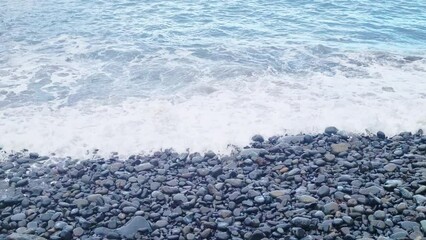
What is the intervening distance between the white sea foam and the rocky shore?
1.82 ft

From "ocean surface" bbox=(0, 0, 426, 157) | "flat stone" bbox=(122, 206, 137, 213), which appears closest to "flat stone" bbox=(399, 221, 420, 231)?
"ocean surface" bbox=(0, 0, 426, 157)

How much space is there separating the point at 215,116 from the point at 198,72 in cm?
281

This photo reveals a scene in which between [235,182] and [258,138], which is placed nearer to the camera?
[235,182]

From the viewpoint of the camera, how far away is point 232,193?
623cm

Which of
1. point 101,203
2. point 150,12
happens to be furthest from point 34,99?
point 150,12

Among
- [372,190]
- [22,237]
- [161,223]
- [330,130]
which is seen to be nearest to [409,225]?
[372,190]

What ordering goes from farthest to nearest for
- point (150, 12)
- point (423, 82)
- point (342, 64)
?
1. point (150, 12)
2. point (342, 64)
3. point (423, 82)

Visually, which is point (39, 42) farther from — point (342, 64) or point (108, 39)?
point (342, 64)

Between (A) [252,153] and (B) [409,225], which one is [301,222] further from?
(A) [252,153]

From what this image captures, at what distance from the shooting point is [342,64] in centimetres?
1201

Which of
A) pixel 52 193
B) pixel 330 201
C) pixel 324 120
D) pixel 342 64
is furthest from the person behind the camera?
pixel 342 64

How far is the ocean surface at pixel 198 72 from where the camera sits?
8.39m

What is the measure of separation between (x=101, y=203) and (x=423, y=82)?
346 inches

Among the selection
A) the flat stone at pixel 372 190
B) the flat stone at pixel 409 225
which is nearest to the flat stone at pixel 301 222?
the flat stone at pixel 372 190
